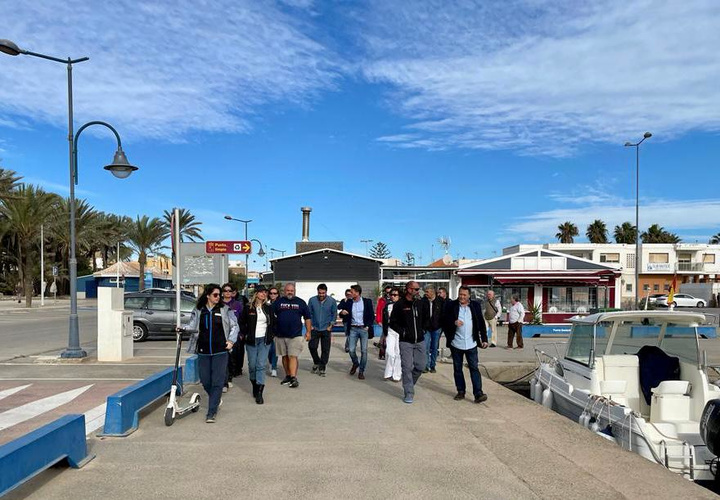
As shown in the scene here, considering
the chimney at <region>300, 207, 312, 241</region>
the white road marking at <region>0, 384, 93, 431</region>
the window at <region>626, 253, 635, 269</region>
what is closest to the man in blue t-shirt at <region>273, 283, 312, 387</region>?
the white road marking at <region>0, 384, 93, 431</region>

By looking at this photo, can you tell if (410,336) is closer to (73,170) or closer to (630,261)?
(73,170)

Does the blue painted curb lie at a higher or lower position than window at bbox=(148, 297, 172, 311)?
lower

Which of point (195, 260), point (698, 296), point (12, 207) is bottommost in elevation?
point (698, 296)

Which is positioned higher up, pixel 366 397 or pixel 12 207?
pixel 12 207

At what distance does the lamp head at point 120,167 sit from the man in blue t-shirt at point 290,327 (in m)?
5.25

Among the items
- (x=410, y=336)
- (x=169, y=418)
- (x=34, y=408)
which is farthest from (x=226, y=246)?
(x=169, y=418)

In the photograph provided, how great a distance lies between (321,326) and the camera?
10.8m

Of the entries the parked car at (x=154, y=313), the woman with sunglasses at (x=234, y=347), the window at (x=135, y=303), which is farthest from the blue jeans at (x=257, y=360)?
the window at (x=135, y=303)

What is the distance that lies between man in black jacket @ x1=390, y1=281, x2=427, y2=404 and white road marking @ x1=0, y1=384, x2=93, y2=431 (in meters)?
5.02

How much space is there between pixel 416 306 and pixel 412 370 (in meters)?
0.96

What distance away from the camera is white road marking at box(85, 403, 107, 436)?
6823mm

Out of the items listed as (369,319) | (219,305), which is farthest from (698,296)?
(219,305)

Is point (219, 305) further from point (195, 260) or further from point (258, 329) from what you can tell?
point (195, 260)

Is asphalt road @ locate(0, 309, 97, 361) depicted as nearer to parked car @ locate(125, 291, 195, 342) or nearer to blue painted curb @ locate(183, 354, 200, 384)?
→ parked car @ locate(125, 291, 195, 342)
